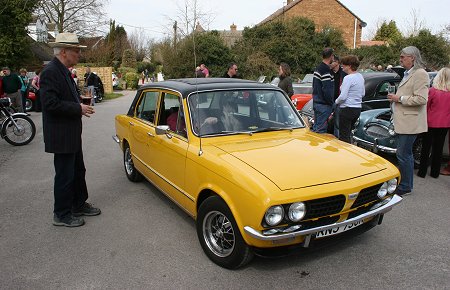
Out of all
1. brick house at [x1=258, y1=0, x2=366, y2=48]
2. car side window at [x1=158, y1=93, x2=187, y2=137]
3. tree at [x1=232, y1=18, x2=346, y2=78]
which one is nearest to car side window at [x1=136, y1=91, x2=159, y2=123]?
car side window at [x1=158, y1=93, x2=187, y2=137]

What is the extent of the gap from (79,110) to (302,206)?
8.83 feet

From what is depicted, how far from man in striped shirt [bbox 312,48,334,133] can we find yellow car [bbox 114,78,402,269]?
2.16 m

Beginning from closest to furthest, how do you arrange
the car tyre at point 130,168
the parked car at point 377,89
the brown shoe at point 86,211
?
1. the brown shoe at point 86,211
2. the car tyre at point 130,168
3. the parked car at point 377,89

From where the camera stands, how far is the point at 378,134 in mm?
6617

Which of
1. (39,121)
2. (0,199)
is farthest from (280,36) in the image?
(0,199)

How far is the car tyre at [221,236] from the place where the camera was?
323cm

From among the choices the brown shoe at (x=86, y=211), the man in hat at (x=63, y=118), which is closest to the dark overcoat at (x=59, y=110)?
the man in hat at (x=63, y=118)

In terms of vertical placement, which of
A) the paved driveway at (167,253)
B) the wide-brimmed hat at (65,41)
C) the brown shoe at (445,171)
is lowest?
the paved driveway at (167,253)

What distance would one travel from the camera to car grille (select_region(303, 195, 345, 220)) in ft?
9.82

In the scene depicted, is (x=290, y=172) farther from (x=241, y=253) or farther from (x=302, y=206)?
(x=241, y=253)

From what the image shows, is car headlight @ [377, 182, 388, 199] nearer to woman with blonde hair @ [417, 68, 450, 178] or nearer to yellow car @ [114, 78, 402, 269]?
yellow car @ [114, 78, 402, 269]

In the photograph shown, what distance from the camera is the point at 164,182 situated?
14.8ft

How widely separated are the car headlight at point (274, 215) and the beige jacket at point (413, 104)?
3.11 metres

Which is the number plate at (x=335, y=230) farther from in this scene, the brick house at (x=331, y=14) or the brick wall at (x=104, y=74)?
the brick house at (x=331, y=14)
